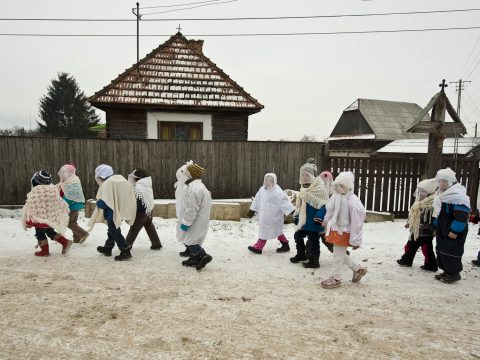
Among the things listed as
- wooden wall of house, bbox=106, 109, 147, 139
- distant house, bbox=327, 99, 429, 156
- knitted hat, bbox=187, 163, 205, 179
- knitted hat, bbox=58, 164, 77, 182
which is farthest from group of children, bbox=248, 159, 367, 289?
distant house, bbox=327, 99, 429, 156

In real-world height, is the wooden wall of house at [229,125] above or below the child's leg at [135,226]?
above

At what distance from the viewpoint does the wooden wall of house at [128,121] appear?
11766 millimetres

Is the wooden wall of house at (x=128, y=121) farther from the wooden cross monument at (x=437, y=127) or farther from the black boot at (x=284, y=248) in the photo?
the wooden cross monument at (x=437, y=127)

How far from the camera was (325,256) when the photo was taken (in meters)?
5.50

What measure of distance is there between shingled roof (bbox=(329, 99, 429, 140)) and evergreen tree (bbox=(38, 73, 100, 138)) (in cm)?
2959

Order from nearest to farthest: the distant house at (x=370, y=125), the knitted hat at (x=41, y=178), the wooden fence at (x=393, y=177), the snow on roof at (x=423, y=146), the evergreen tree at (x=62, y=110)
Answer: the knitted hat at (x=41, y=178) → the wooden fence at (x=393, y=177) → the snow on roof at (x=423, y=146) → the distant house at (x=370, y=125) → the evergreen tree at (x=62, y=110)

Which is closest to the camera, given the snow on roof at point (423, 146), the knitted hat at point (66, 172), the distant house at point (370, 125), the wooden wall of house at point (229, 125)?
the knitted hat at point (66, 172)

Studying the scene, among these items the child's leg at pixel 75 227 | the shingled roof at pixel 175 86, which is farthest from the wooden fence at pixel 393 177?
the child's leg at pixel 75 227

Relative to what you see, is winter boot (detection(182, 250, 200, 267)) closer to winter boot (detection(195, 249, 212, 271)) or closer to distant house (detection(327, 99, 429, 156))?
winter boot (detection(195, 249, 212, 271))

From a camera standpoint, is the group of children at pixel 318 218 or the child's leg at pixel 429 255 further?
the child's leg at pixel 429 255

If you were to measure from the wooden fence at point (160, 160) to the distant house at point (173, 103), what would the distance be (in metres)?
3.05

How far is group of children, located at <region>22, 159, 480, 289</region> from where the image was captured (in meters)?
4.15

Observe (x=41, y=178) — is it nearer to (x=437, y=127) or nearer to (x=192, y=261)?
(x=192, y=261)

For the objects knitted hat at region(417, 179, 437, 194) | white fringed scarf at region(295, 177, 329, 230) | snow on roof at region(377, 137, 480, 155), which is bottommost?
white fringed scarf at region(295, 177, 329, 230)
